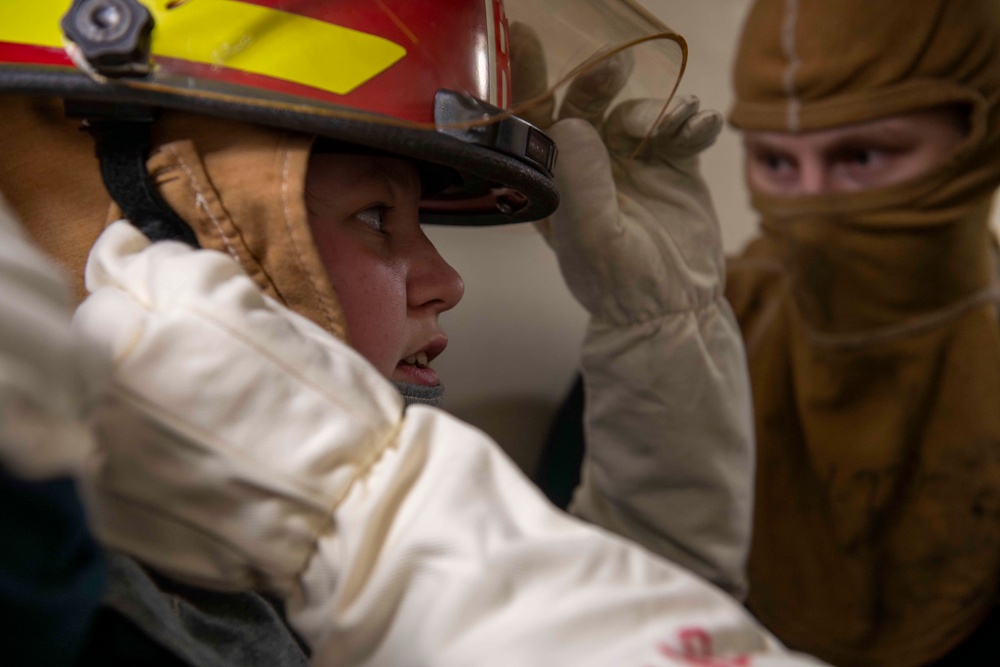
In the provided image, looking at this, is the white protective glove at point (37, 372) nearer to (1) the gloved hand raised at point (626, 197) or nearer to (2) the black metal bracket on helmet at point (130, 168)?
(2) the black metal bracket on helmet at point (130, 168)

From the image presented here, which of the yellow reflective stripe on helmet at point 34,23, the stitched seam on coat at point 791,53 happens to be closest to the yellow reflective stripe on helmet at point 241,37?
the yellow reflective stripe on helmet at point 34,23

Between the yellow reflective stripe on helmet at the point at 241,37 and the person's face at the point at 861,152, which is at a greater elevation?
the yellow reflective stripe on helmet at the point at 241,37

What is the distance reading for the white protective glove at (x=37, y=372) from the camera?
247 millimetres

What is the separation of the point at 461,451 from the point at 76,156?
35 centimetres

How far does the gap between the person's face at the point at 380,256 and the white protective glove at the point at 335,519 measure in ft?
0.49

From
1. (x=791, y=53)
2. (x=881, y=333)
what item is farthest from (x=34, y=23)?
(x=881, y=333)

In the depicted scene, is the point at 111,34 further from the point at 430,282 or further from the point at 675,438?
the point at 675,438

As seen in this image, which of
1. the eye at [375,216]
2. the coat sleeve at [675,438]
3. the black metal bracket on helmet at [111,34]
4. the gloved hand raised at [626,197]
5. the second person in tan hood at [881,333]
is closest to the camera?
the black metal bracket on helmet at [111,34]

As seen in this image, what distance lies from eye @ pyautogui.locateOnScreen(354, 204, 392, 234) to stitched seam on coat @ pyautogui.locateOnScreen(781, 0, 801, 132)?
0.81 meters

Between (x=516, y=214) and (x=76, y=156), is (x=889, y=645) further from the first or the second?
(x=76, y=156)

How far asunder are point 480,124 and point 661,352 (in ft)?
1.25

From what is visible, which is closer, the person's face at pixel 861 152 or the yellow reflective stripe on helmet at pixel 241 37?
the yellow reflective stripe on helmet at pixel 241 37

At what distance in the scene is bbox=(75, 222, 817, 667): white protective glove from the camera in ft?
1.14

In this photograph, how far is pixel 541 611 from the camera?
0.34 metres
